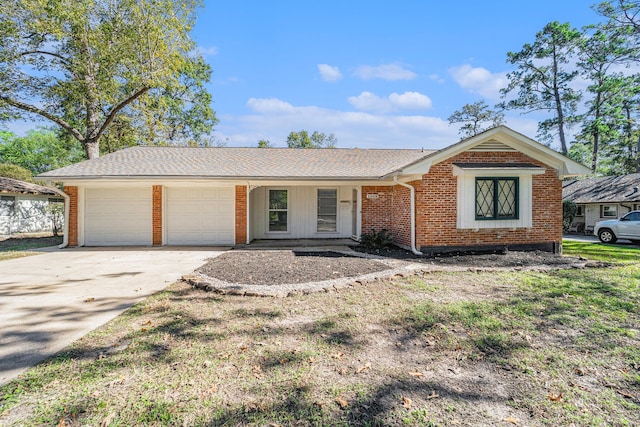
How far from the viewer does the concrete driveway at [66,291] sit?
11.3 feet

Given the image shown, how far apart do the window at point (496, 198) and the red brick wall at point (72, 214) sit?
13163 mm

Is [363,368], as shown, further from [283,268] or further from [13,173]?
[13,173]

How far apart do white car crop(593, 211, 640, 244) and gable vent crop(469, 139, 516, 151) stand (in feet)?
26.7

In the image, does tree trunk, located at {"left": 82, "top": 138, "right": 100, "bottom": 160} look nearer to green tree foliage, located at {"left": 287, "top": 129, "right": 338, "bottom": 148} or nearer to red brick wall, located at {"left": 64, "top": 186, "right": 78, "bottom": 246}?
red brick wall, located at {"left": 64, "top": 186, "right": 78, "bottom": 246}

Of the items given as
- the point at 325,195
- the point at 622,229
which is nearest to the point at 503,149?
the point at 325,195

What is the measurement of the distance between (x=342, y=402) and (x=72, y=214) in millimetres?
12345

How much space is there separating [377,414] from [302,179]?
9.06 meters

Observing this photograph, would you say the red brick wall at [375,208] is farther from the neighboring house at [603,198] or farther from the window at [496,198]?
the neighboring house at [603,198]

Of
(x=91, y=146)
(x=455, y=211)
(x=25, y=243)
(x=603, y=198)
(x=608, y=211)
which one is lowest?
(x=25, y=243)

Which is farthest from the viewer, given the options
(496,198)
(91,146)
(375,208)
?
(91,146)

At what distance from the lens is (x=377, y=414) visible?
2.30m

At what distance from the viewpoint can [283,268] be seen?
699cm

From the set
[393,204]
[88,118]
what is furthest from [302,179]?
[88,118]

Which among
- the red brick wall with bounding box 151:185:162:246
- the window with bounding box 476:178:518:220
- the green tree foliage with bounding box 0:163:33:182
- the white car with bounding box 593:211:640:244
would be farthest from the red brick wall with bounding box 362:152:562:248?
the green tree foliage with bounding box 0:163:33:182
